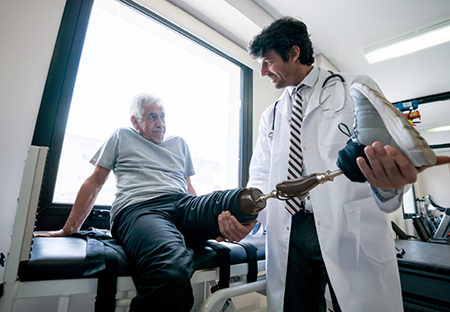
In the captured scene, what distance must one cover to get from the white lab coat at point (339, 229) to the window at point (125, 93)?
1.14m

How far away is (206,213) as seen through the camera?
3.12ft

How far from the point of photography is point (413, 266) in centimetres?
128

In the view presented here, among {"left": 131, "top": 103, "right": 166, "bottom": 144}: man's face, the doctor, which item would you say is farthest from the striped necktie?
{"left": 131, "top": 103, "right": 166, "bottom": 144}: man's face

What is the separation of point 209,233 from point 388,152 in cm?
67

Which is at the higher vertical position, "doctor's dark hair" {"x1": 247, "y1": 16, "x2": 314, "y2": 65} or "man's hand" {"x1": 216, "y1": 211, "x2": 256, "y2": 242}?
"doctor's dark hair" {"x1": 247, "y1": 16, "x2": 314, "y2": 65}

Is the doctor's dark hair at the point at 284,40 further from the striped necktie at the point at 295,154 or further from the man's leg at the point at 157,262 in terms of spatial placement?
the man's leg at the point at 157,262

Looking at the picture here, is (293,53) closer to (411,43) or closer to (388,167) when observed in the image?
(388,167)

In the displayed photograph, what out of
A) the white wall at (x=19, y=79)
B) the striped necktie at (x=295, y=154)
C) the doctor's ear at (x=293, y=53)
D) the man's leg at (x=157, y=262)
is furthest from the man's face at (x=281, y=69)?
the white wall at (x=19, y=79)

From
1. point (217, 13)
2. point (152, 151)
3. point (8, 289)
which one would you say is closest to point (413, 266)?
point (152, 151)

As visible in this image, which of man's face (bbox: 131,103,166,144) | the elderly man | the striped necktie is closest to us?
the elderly man

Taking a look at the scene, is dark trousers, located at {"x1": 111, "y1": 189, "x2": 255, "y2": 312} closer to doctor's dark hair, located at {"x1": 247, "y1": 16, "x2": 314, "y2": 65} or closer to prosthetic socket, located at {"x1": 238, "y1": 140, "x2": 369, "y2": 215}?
prosthetic socket, located at {"x1": 238, "y1": 140, "x2": 369, "y2": 215}

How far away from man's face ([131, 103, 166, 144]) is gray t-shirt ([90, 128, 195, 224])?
5cm

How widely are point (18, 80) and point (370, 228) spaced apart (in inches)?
72.2

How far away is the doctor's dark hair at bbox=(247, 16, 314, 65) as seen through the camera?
131cm
